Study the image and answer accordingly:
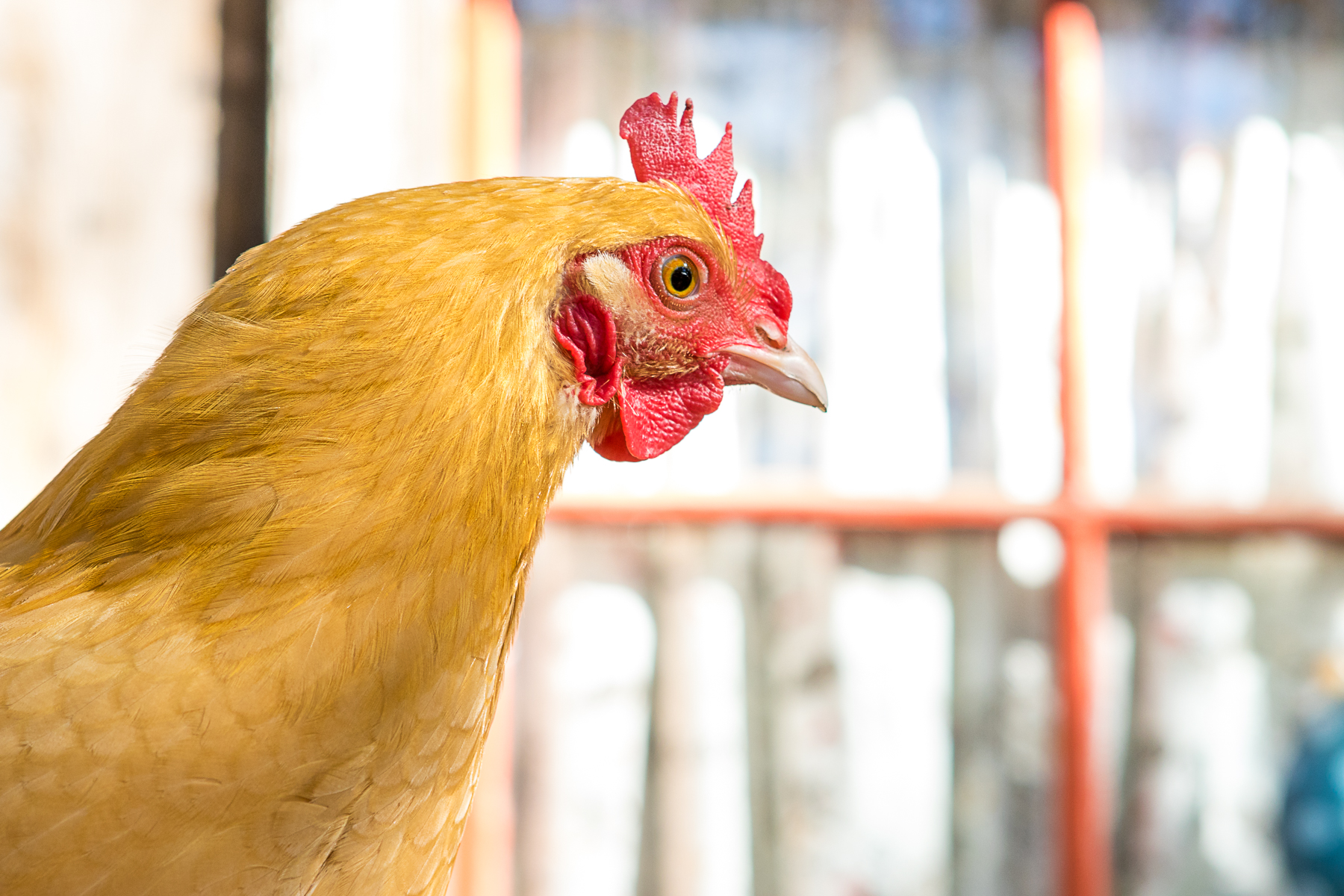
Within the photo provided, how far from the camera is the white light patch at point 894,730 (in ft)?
7.97

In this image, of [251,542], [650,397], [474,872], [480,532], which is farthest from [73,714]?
[474,872]

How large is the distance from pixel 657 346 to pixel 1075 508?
1930mm

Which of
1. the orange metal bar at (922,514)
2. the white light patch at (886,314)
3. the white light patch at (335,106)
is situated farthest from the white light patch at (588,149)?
the white light patch at (335,106)

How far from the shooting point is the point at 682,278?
0.85 metres

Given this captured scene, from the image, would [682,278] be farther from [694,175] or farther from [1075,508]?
[1075,508]

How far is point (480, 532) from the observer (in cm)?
69

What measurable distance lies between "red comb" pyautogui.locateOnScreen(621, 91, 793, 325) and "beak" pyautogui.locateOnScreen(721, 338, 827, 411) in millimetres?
48

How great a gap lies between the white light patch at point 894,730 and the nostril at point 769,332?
5.24ft

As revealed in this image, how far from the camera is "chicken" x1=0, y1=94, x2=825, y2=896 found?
0.56m

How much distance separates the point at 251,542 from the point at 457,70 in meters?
A: 1.96

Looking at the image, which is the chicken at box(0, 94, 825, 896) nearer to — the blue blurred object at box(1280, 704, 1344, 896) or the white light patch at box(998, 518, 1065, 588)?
the white light patch at box(998, 518, 1065, 588)

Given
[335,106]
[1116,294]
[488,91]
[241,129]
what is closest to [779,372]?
[335,106]

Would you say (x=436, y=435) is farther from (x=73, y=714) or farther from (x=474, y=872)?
(x=474, y=872)

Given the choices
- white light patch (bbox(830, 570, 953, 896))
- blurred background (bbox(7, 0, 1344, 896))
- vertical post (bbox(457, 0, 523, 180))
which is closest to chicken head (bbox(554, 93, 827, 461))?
blurred background (bbox(7, 0, 1344, 896))
